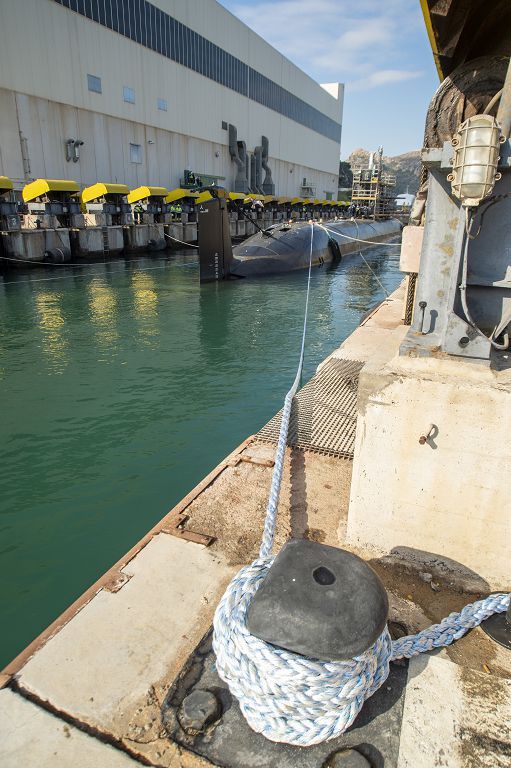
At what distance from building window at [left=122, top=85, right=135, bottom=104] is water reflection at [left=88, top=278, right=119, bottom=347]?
20689 millimetres

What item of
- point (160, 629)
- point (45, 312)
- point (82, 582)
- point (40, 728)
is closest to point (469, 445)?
point (160, 629)

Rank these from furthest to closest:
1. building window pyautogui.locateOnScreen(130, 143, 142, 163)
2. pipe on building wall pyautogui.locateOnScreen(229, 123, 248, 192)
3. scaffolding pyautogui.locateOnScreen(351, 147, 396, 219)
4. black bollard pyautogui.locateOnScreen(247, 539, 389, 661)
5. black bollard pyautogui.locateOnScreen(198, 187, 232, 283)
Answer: scaffolding pyautogui.locateOnScreen(351, 147, 396, 219) < pipe on building wall pyautogui.locateOnScreen(229, 123, 248, 192) < building window pyautogui.locateOnScreen(130, 143, 142, 163) < black bollard pyautogui.locateOnScreen(198, 187, 232, 283) < black bollard pyautogui.locateOnScreen(247, 539, 389, 661)

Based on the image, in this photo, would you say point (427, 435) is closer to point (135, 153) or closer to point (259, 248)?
point (259, 248)

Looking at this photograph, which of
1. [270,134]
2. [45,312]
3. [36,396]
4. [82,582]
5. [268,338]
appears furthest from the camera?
[270,134]

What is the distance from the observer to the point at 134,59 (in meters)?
33.7

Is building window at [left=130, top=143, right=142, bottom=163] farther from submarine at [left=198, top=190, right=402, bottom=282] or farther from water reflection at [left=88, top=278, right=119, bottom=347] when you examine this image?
water reflection at [left=88, top=278, right=119, bottom=347]

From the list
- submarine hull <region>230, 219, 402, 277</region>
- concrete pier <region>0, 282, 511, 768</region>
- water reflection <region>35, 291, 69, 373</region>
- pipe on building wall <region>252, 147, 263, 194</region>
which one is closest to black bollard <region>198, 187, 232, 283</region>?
submarine hull <region>230, 219, 402, 277</region>

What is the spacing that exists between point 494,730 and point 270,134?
60.3 meters

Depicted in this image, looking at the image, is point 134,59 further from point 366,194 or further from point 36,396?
point 36,396

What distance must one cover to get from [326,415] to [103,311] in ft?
37.4

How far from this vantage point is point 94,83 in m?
31.1

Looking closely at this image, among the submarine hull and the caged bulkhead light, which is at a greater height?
the caged bulkhead light

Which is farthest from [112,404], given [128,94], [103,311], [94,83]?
[128,94]

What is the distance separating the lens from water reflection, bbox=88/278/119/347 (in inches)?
475
